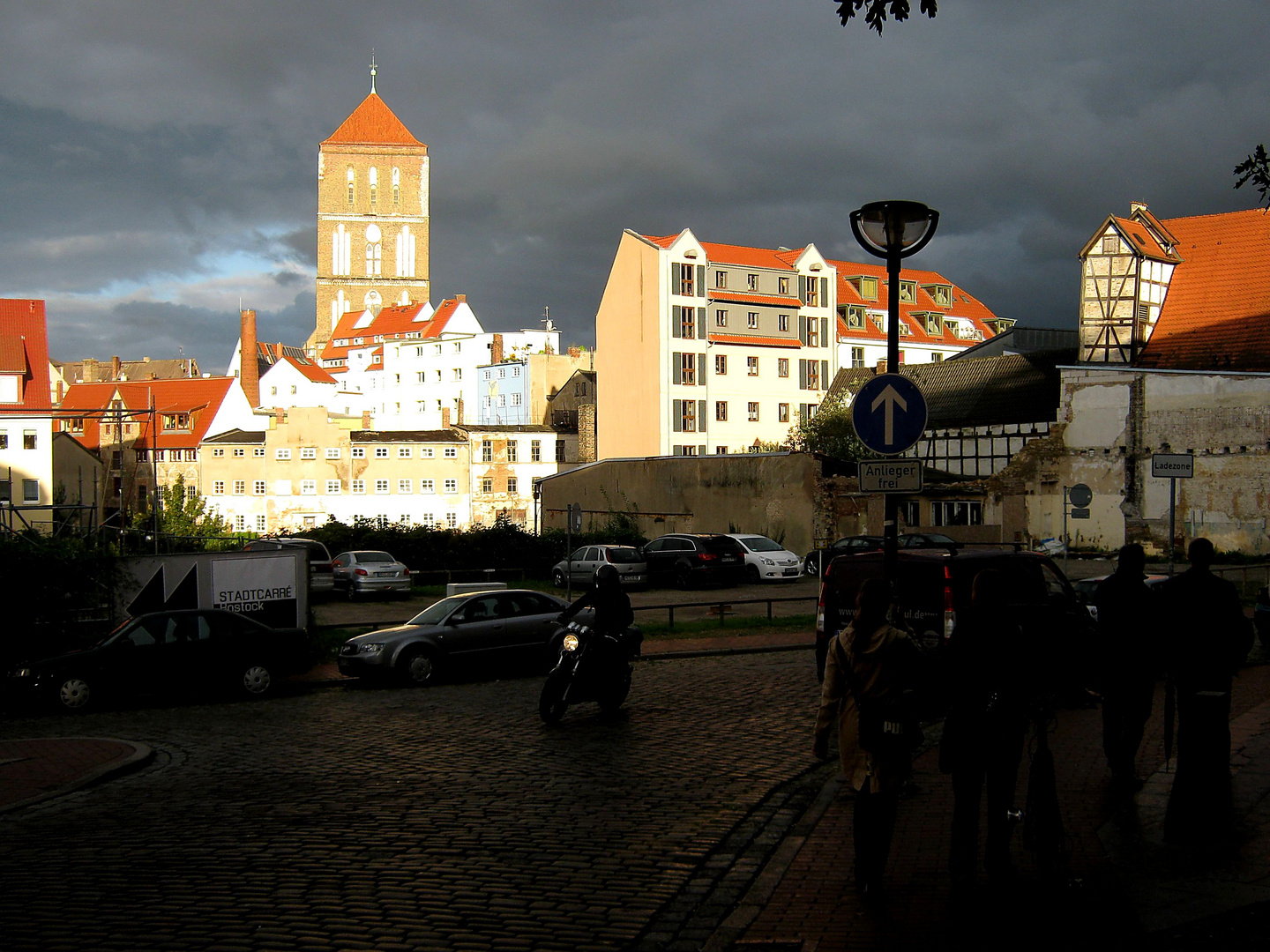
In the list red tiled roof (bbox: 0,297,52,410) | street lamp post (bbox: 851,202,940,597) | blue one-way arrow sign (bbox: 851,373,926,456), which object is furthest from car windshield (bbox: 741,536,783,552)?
red tiled roof (bbox: 0,297,52,410)

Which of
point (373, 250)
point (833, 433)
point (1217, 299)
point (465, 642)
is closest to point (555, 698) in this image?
point (465, 642)

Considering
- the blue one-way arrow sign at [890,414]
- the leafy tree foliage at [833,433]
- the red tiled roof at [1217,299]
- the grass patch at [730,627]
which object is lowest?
the grass patch at [730,627]

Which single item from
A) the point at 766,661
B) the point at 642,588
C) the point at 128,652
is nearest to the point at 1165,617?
the point at 766,661

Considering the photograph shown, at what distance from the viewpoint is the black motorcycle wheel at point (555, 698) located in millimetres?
12906

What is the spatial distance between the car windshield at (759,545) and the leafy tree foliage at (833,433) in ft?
60.7

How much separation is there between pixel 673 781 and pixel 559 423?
82.1 m

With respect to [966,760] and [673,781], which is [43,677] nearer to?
[673,781]

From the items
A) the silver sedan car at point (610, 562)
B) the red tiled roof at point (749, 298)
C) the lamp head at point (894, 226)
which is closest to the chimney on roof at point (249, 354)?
the red tiled roof at point (749, 298)

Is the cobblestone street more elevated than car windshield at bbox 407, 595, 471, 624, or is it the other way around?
car windshield at bbox 407, 595, 471, 624

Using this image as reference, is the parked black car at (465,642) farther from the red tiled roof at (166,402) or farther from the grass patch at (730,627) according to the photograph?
the red tiled roof at (166,402)

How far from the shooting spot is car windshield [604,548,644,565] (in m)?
37.8

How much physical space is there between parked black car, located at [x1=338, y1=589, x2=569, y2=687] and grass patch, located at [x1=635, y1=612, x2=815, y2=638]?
4.95 metres

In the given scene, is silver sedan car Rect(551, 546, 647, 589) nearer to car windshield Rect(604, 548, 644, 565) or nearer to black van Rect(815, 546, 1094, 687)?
car windshield Rect(604, 548, 644, 565)

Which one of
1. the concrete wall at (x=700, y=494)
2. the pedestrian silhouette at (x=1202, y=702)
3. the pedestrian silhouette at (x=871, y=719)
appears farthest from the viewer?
the concrete wall at (x=700, y=494)
